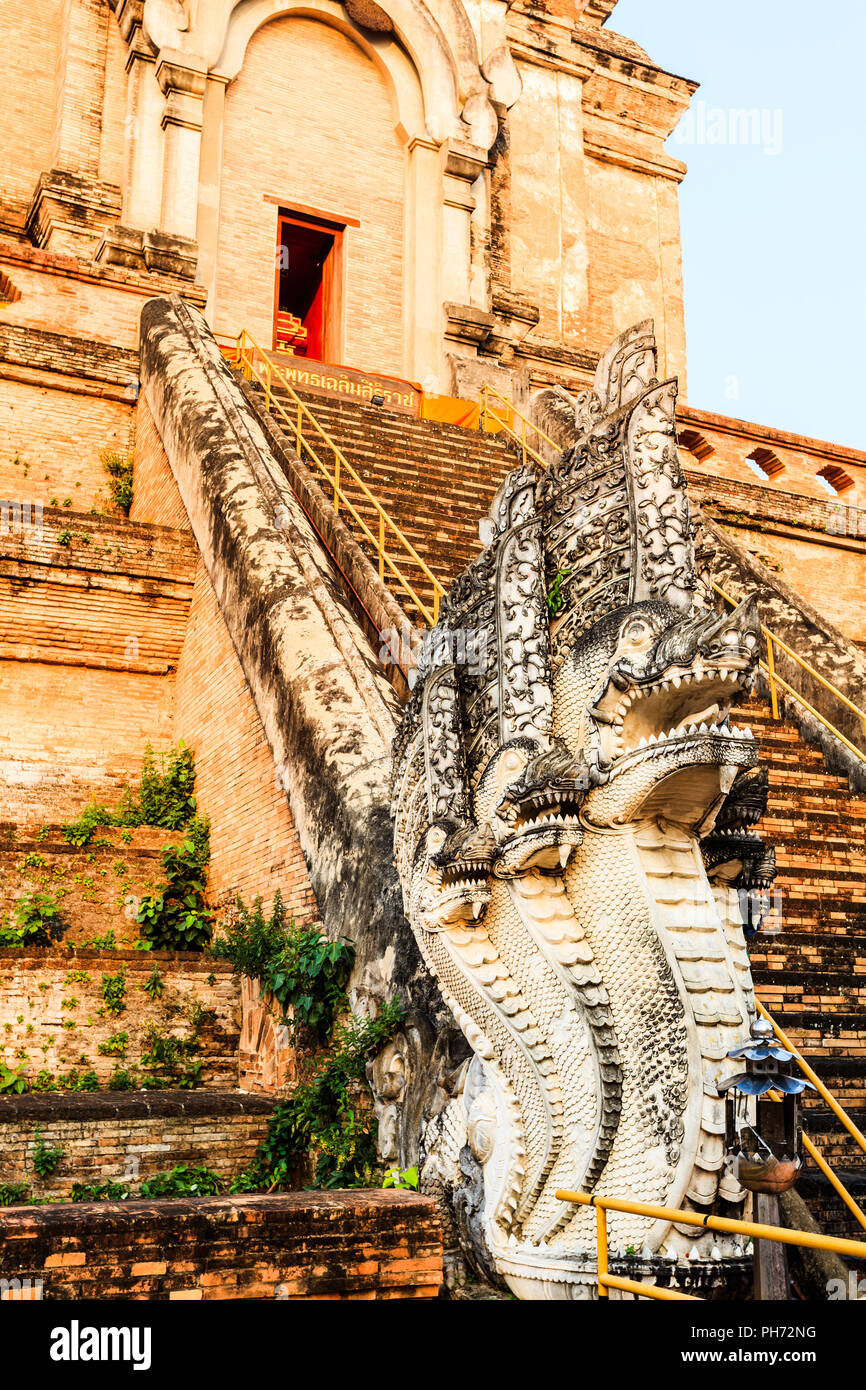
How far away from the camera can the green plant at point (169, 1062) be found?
7.27 meters

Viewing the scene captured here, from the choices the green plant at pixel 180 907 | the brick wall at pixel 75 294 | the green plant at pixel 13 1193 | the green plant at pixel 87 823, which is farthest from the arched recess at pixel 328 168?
the green plant at pixel 13 1193

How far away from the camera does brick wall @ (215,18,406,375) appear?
16516 mm

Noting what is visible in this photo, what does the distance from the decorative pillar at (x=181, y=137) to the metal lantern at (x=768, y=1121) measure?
1359 centimetres

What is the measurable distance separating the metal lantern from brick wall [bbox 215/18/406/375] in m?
14.1

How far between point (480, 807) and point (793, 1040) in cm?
252

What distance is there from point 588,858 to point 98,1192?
3111mm

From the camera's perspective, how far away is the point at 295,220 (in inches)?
678

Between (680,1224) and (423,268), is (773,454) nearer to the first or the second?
(423,268)

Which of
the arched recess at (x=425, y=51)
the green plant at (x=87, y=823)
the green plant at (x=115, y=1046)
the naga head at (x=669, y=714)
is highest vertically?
the arched recess at (x=425, y=51)

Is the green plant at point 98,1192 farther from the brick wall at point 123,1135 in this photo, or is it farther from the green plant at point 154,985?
the green plant at point 154,985

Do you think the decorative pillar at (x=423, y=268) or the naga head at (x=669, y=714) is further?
the decorative pillar at (x=423, y=268)

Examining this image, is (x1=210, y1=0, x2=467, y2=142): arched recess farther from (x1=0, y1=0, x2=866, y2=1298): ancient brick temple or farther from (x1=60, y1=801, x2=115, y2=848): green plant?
(x1=60, y1=801, x2=115, y2=848): green plant

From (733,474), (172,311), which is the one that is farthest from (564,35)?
(172,311)
